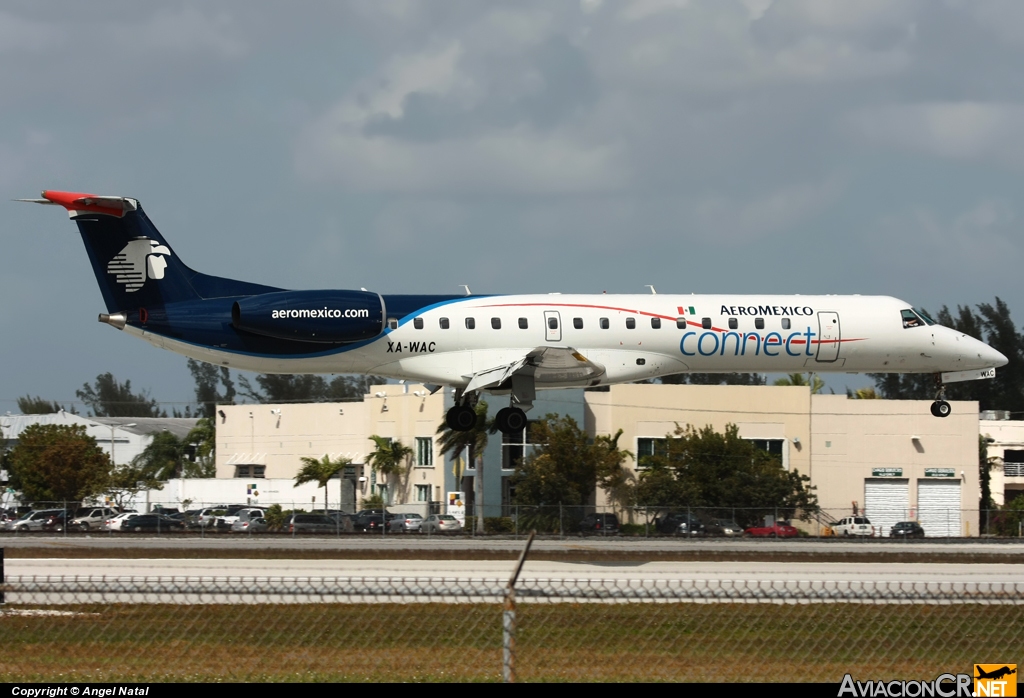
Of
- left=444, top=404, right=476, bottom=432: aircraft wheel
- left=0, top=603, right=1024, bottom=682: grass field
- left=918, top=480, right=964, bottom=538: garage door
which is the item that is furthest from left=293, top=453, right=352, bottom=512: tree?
left=0, top=603, right=1024, bottom=682: grass field

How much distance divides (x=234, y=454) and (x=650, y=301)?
49002mm

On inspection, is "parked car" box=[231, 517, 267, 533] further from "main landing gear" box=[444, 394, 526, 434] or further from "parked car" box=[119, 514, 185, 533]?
"main landing gear" box=[444, 394, 526, 434]

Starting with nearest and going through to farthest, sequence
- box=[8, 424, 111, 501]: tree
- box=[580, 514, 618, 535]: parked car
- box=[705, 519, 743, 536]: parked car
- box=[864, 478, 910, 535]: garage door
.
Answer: box=[580, 514, 618, 535]: parked car < box=[705, 519, 743, 536]: parked car < box=[864, 478, 910, 535]: garage door < box=[8, 424, 111, 501]: tree

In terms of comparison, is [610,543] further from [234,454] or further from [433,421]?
[234,454]

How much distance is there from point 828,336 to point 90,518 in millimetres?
31504

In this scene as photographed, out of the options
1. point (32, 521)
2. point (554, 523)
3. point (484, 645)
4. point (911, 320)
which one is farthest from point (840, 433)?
point (484, 645)

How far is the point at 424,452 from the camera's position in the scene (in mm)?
60250

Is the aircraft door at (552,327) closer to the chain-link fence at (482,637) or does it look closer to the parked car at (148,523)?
Answer: the chain-link fence at (482,637)

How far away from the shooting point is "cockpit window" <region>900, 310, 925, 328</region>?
2898cm

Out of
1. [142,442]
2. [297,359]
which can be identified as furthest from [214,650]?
[142,442]

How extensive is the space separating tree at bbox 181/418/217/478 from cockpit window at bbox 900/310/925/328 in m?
54.4

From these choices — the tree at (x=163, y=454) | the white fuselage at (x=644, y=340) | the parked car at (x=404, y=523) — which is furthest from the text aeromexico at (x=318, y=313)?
the tree at (x=163, y=454)

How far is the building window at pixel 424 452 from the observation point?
59688 millimetres

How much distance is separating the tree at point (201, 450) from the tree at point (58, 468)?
46.5 feet
